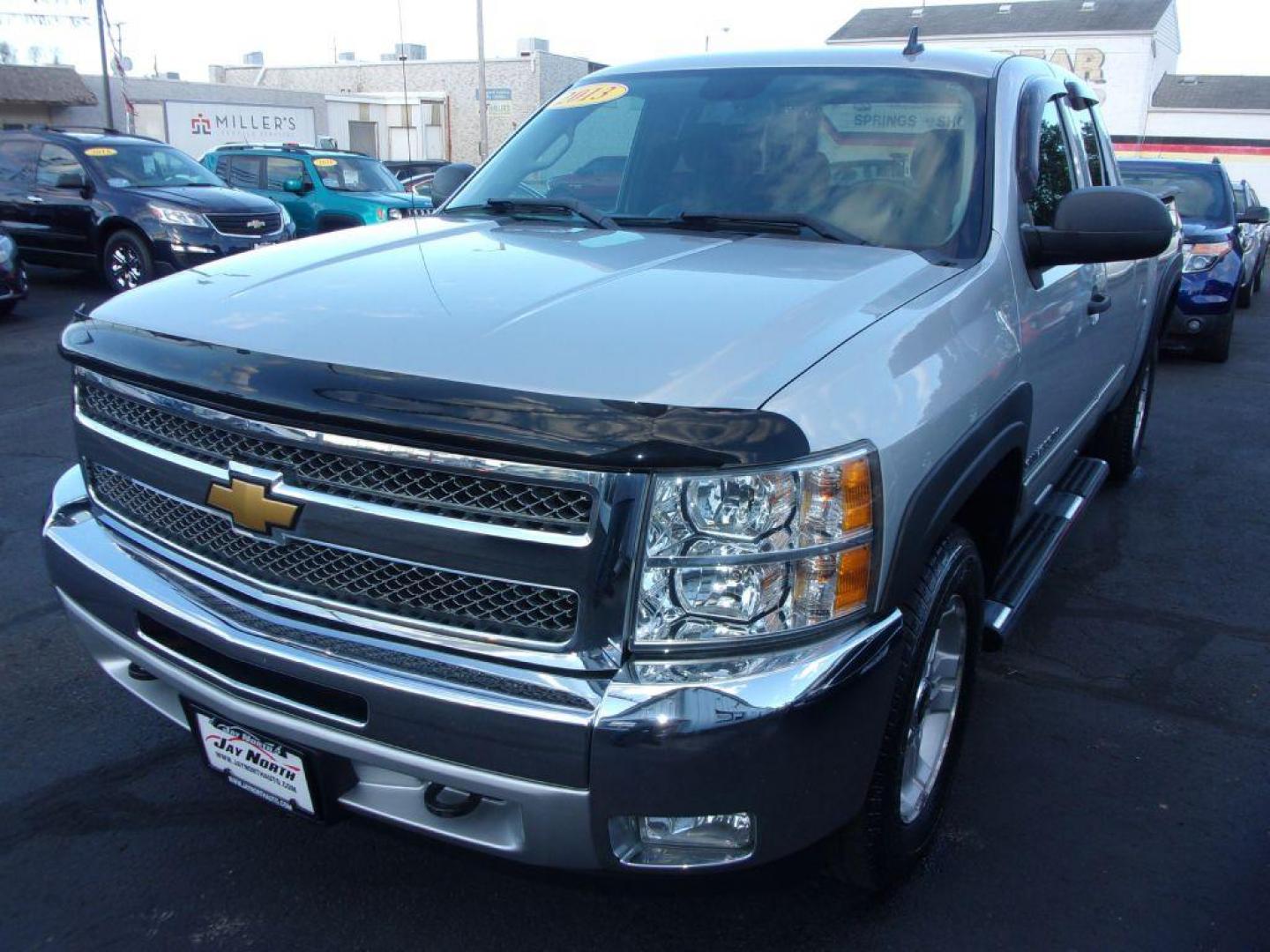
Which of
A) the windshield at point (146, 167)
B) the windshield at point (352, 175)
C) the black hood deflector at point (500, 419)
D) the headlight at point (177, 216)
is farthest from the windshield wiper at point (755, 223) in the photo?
the windshield at point (352, 175)

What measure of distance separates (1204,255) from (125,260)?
10.7m

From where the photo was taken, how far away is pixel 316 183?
51.3ft

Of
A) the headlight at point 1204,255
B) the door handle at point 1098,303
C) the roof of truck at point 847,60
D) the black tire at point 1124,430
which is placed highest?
the roof of truck at point 847,60

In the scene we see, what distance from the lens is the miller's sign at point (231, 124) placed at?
96.9 ft

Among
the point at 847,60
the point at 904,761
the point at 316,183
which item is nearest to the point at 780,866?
the point at 904,761

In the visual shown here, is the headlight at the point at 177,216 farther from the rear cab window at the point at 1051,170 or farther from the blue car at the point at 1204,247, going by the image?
the rear cab window at the point at 1051,170

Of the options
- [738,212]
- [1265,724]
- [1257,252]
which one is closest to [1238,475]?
[1265,724]

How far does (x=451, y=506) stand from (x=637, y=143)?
2.09 m

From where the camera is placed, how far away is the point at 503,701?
1924mm

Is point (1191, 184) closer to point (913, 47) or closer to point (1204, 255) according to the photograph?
point (1204, 255)

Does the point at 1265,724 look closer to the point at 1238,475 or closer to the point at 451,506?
the point at 451,506

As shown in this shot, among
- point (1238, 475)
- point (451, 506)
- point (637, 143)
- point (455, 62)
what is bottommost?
point (1238, 475)

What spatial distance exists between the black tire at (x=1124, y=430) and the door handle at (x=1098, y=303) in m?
1.80

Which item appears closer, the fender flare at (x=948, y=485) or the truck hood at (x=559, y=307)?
the truck hood at (x=559, y=307)
